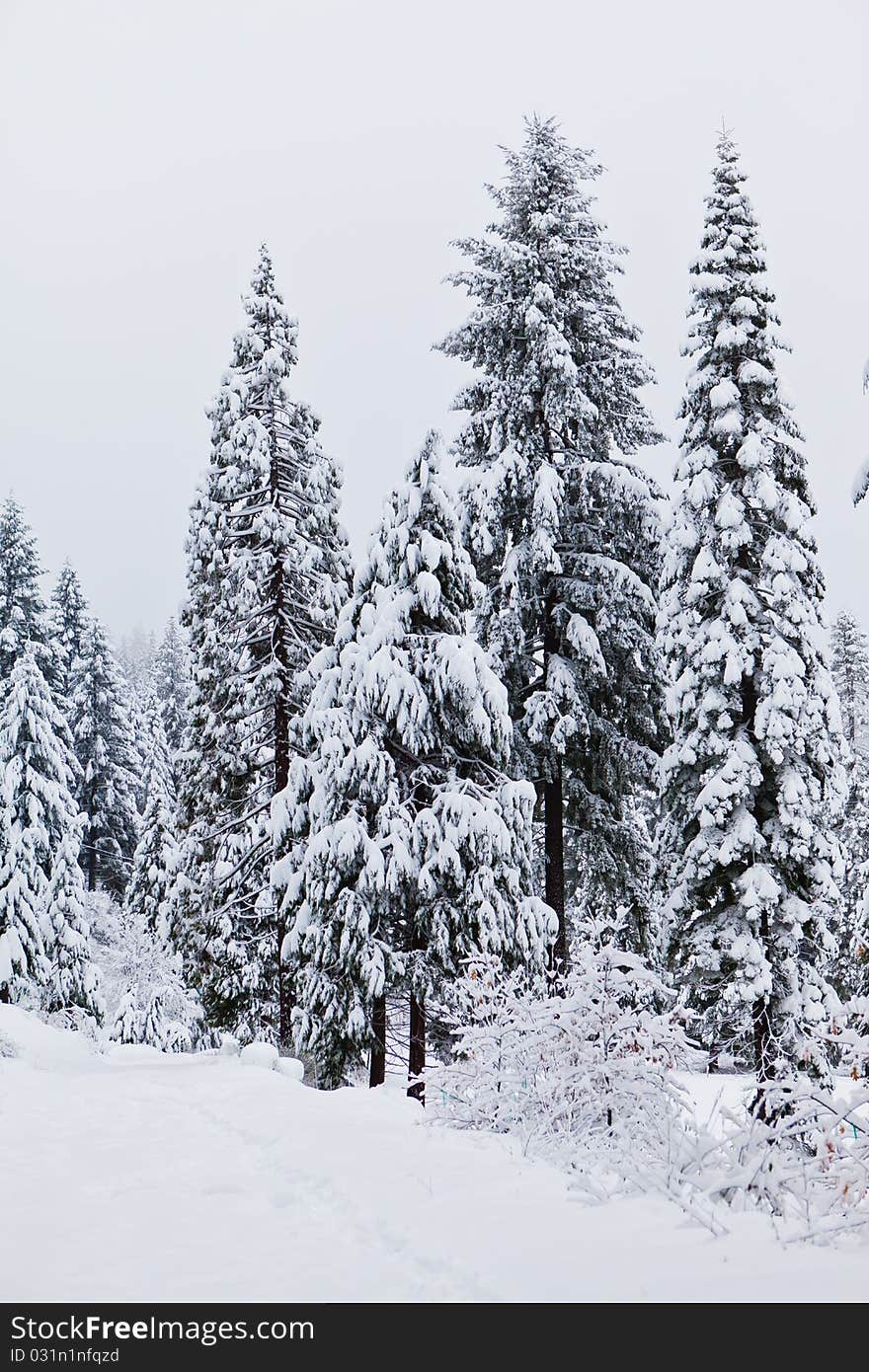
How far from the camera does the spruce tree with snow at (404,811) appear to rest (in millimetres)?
11992

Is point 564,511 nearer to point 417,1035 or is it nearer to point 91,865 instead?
point 417,1035

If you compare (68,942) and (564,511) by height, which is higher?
(564,511)

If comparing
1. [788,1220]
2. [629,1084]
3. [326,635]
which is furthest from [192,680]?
[788,1220]

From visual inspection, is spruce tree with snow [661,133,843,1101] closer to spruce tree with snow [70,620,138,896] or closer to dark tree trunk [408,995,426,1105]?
dark tree trunk [408,995,426,1105]

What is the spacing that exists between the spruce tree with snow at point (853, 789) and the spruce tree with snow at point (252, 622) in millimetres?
12215

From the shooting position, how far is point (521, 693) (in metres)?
15.8

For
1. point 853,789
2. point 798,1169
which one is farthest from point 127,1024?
point 798,1169

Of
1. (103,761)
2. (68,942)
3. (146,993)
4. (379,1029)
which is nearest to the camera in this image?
(379,1029)

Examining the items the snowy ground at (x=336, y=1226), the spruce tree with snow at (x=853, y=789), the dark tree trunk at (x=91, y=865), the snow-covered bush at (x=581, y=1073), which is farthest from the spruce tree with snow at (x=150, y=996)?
the snow-covered bush at (x=581, y=1073)

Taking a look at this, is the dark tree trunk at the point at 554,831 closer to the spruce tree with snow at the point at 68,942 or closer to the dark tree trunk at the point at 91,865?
the spruce tree with snow at the point at 68,942

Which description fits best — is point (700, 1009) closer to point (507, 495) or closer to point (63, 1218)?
point (507, 495)

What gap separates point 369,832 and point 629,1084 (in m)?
6.37

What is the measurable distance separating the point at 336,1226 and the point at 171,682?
4791 cm

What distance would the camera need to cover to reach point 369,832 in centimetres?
1249
